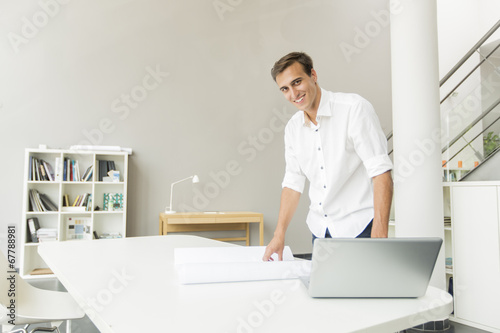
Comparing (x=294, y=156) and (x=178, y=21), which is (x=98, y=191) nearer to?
(x=178, y=21)

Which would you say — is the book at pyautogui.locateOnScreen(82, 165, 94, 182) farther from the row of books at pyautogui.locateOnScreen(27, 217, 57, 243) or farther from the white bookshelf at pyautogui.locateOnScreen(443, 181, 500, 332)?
the white bookshelf at pyautogui.locateOnScreen(443, 181, 500, 332)

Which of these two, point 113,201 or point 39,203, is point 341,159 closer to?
point 113,201

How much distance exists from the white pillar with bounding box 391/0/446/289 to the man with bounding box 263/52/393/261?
132 cm

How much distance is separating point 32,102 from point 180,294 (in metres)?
4.26

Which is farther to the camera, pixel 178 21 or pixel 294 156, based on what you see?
pixel 178 21

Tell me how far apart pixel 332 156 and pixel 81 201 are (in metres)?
3.52

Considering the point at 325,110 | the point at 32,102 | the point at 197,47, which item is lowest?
the point at 325,110

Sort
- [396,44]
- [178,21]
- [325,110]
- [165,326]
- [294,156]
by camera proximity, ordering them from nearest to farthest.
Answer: [165,326]
[325,110]
[294,156]
[396,44]
[178,21]

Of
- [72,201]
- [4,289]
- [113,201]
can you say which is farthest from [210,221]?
[4,289]

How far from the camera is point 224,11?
5332 mm

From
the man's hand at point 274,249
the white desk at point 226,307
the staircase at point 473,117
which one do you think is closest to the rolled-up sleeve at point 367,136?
the man's hand at point 274,249

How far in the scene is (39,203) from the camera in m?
4.16

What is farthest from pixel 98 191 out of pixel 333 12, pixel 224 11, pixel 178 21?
pixel 333 12

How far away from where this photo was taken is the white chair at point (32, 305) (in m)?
1.45
